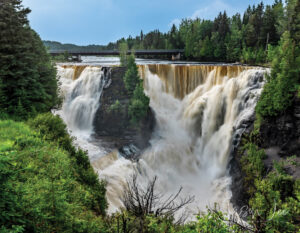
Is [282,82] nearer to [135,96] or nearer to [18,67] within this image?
[135,96]

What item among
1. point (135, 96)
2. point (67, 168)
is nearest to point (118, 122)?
point (135, 96)

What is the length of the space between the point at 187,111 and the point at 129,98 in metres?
6.71

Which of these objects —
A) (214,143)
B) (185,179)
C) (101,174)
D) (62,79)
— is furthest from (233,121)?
(62,79)

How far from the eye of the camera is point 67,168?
8000 mm

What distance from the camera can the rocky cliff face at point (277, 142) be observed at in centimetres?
1375

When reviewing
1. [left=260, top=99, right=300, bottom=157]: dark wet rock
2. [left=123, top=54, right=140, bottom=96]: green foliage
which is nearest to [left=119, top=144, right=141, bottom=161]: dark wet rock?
[left=123, top=54, right=140, bottom=96]: green foliage

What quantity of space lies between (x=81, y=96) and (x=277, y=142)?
63.8 feet

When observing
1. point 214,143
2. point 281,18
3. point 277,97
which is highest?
point 281,18

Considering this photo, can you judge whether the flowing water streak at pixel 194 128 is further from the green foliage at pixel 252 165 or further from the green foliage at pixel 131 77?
the green foliage at pixel 131 77

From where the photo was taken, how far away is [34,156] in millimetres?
7801

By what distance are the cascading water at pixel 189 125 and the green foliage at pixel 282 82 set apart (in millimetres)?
2108

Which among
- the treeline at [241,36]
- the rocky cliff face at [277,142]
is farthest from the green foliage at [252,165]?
the treeline at [241,36]

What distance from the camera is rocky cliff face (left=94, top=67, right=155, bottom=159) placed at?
19391mm

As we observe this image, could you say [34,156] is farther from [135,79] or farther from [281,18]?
[281,18]
